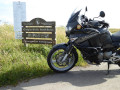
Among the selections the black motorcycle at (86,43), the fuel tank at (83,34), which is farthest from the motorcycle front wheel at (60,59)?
the fuel tank at (83,34)

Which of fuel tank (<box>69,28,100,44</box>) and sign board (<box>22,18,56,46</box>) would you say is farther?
sign board (<box>22,18,56,46</box>)

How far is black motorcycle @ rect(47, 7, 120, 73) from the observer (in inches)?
146

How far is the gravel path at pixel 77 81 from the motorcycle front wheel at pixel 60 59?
172 mm

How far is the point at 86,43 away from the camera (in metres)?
3.86

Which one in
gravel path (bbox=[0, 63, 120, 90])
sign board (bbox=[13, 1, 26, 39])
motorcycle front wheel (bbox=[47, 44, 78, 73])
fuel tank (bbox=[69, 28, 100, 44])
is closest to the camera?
gravel path (bbox=[0, 63, 120, 90])

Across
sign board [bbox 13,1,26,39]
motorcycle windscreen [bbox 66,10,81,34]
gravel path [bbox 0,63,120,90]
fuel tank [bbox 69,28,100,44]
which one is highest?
sign board [bbox 13,1,26,39]

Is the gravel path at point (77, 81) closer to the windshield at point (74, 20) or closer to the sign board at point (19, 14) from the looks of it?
the windshield at point (74, 20)

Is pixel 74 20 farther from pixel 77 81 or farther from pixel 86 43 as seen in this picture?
pixel 77 81

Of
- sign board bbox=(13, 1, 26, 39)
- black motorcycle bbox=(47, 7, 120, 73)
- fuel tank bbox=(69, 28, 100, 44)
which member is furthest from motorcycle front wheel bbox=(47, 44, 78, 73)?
sign board bbox=(13, 1, 26, 39)

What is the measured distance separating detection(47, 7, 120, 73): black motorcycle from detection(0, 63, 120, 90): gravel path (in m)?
0.33

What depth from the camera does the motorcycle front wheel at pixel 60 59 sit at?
3.82 metres

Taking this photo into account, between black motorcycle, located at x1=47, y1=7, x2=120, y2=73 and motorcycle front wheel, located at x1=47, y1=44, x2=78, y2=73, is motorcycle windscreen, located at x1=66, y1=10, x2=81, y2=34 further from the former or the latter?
motorcycle front wheel, located at x1=47, y1=44, x2=78, y2=73

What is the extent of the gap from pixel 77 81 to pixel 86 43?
40.2 inches

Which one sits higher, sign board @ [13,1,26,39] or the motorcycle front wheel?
sign board @ [13,1,26,39]
